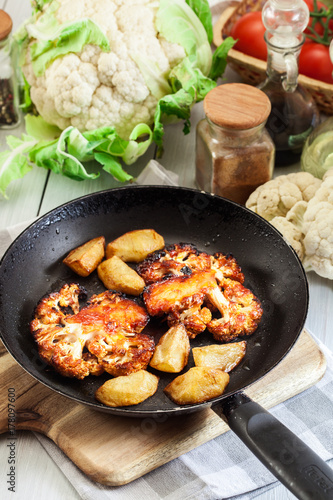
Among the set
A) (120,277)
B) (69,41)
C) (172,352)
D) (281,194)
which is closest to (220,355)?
(172,352)

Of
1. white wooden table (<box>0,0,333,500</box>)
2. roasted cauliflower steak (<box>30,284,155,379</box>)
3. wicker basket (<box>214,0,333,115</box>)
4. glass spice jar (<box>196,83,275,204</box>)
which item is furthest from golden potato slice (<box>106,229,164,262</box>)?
wicker basket (<box>214,0,333,115</box>)

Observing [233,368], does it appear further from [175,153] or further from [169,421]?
[175,153]

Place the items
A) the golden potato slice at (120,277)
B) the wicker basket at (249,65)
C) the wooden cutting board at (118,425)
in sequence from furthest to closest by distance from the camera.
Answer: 1. the wicker basket at (249,65)
2. the golden potato slice at (120,277)
3. the wooden cutting board at (118,425)

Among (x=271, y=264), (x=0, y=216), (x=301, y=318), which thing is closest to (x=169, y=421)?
(x=301, y=318)

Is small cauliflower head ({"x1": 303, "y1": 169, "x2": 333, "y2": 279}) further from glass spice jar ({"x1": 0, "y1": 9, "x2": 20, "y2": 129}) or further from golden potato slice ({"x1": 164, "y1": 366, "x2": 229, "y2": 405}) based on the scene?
glass spice jar ({"x1": 0, "y1": 9, "x2": 20, "y2": 129})

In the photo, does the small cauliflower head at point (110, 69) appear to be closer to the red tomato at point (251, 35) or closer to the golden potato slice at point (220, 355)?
the red tomato at point (251, 35)

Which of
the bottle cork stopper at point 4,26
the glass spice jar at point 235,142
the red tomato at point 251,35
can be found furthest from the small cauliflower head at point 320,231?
the bottle cork stopper at point 4,26
